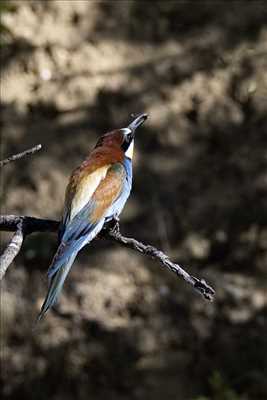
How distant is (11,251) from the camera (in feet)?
9.00

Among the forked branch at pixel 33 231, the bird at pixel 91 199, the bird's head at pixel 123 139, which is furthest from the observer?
the bird's head at pixel 123 139

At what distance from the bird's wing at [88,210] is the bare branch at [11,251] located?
463mm

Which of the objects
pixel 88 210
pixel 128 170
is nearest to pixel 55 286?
pixel 88 210

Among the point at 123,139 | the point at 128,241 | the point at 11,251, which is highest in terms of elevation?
the point at 123,139

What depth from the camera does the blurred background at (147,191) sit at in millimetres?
6117

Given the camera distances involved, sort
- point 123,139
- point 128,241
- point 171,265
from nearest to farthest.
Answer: point 171,265
point 128,241
point 123,139

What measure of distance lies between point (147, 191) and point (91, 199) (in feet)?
9.96

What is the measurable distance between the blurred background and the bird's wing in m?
2.24

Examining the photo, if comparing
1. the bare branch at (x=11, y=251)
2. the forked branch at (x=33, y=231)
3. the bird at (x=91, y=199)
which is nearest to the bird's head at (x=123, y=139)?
the bird at (x=91, y=199)

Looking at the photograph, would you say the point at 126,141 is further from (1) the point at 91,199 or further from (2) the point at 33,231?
(2) the point at 33,231

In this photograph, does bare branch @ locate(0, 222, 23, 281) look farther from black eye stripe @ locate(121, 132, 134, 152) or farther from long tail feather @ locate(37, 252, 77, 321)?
black eye stripe @ locate(121, 132, 134, 152)

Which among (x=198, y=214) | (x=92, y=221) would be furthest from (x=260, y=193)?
(x=92, y=221)

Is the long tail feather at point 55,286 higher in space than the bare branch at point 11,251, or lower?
higher

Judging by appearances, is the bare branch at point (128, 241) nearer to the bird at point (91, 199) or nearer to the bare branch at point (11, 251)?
the bare branch at point (11, 251)
